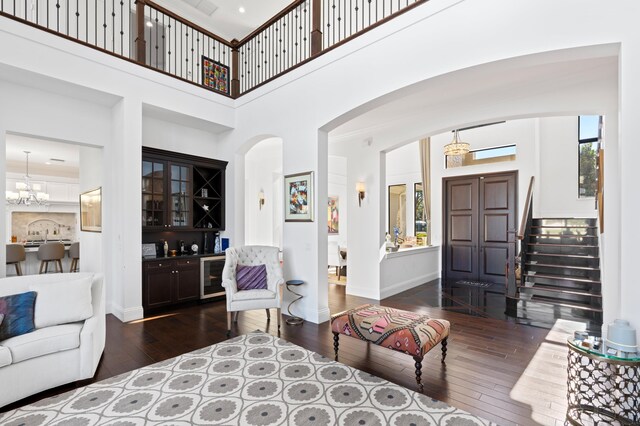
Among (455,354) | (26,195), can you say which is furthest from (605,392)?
(26,195)

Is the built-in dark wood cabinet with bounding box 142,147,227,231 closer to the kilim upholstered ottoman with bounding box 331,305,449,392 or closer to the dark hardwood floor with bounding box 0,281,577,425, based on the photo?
the dark hardwood floor with bounding box 0,281,577,425

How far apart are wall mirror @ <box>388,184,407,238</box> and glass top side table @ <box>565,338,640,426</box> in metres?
7.16

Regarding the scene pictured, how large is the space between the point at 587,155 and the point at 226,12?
8.66 m

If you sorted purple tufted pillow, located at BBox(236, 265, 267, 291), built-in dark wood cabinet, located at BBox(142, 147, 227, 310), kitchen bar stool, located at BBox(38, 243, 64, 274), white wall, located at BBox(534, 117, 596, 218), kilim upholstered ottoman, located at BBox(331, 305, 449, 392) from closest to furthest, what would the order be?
kilim upholstered ottoman, located at BBox(331, 305, 449, 392), purple tufted pillow, located at BBox(236, 265, 267, 291), built-in dark wood cabinet, located at BBox(142, 147, 227, 310), white wall, located at BBox(534, 117, 596, 218), kitchen bar stool, located at BBox(38, 243, 64, 274)

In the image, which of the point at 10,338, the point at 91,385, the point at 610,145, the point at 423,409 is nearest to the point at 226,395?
the point at 91,385

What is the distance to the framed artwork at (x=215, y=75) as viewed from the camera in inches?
225

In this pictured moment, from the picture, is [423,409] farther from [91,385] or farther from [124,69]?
[124,69]

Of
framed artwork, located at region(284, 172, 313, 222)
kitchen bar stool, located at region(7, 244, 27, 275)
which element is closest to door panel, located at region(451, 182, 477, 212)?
framed artwork, located at region(284, 172, 313, 222)

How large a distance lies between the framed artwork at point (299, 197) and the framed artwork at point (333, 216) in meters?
5.56

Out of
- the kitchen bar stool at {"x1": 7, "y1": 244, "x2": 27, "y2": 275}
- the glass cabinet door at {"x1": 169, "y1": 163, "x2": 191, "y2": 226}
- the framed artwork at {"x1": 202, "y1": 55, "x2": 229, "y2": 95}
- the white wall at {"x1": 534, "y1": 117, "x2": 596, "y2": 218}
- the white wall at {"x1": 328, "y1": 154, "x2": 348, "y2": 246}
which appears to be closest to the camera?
the glass cabinet door at {"x1": 169, "y1": 163, "x2": 191, "y2": 226}

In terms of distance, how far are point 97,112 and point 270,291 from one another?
3.85 m

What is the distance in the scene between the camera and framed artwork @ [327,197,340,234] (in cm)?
1045

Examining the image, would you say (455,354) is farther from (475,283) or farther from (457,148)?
(457,148)

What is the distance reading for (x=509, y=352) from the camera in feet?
11.1
